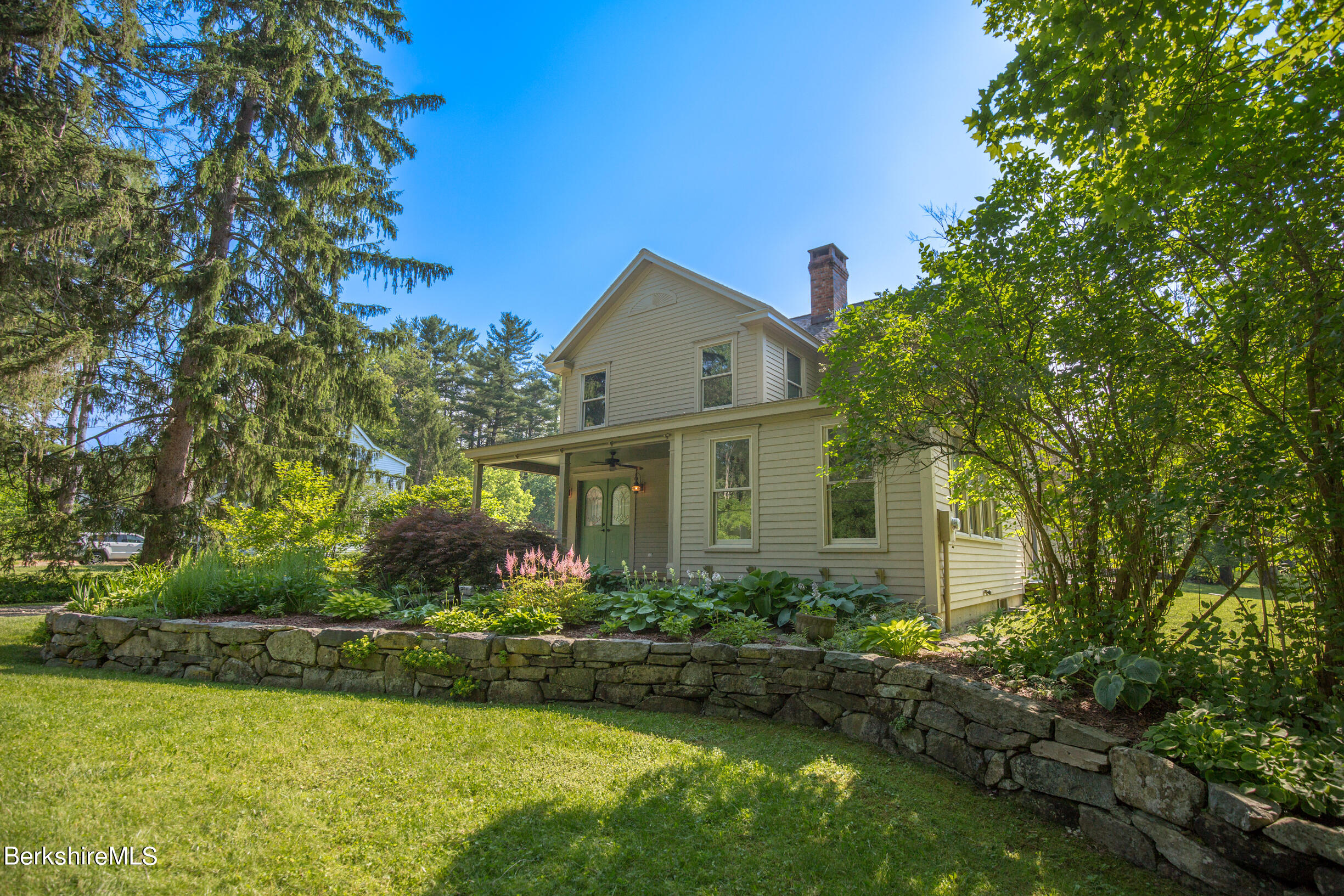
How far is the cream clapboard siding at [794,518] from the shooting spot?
743 centimetres

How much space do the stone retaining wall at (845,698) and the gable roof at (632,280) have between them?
279 inches

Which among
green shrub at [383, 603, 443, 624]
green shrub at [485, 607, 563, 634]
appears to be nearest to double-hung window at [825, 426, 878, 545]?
green shrub at [485, 607, 563, 634]

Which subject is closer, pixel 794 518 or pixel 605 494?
pixel 794 518

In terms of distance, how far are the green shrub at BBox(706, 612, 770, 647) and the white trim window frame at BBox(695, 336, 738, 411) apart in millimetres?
5799

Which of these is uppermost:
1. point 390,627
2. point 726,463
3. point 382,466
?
point 382,466

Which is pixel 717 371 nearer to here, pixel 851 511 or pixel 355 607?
pixel 851 511

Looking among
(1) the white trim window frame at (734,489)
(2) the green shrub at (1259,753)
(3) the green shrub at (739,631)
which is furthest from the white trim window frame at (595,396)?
(2) the green shrub at (1259,753)

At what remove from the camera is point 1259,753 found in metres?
2.39

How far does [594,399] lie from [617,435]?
277 cm

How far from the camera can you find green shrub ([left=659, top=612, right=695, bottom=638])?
17.0 ft

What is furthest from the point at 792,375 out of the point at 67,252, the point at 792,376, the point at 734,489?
the point at 67,252

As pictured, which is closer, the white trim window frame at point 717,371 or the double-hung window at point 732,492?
the double-hung window at point 732,492

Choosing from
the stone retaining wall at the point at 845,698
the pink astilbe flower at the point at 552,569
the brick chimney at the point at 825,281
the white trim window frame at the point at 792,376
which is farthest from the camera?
the brick chimney at the point at 825,281

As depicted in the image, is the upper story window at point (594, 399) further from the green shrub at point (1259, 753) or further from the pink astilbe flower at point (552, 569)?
the green shrub at point (1259, 753)
